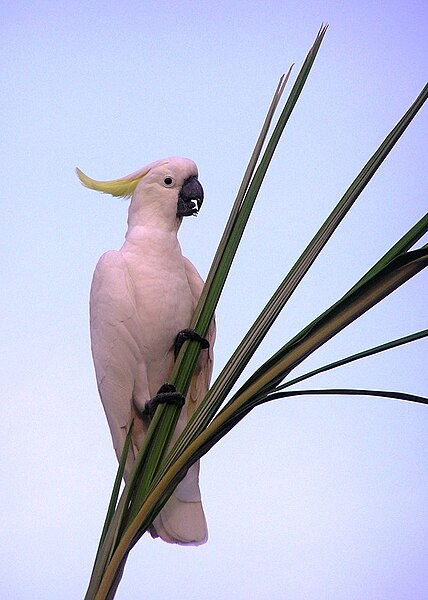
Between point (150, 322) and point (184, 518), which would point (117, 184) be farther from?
point (184, 518)

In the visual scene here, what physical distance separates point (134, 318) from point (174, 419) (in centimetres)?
34

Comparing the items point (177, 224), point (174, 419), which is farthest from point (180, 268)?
point (174, 419)

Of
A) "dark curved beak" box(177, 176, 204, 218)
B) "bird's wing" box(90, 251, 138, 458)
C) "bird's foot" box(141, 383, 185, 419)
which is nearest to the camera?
"bird's foot" box(141, 383, 185, 419)

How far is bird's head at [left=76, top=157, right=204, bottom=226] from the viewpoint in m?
1.53

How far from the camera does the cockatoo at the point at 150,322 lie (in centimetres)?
144

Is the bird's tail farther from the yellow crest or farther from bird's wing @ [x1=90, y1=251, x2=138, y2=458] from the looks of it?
the yellow crest

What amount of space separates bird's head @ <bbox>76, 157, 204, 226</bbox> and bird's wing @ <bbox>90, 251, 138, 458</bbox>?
170 mm

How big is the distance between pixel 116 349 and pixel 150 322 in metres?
0.09

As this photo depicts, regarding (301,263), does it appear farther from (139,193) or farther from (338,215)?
(139,193)

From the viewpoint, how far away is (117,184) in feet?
5.26

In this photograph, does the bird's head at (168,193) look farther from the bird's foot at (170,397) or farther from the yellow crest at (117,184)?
the bird's foot at (170,397)

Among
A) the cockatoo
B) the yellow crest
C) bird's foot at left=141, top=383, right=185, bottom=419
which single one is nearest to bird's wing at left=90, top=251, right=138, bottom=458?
the cockatoo

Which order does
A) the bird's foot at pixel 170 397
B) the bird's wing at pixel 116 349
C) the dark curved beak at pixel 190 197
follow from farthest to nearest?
the dark curved beak at pixel 190 197 → the bird's wing at pixel 116 349 → the bird's foot at pixel 170 397

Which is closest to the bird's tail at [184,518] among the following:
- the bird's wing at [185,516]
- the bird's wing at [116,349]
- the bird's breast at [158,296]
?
the bird's wing at [185,516]
